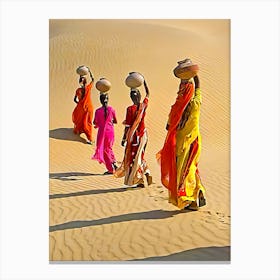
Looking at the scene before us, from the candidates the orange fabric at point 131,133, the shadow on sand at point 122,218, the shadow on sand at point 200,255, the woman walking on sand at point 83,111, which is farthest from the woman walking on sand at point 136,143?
the shadow on sand at point 200,255

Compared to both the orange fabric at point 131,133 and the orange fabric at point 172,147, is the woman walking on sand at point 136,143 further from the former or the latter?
the orange fabric at point 172,147

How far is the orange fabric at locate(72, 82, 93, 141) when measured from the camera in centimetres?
1011

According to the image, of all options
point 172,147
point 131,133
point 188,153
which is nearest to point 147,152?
point 131,133

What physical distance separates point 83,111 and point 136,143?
1.34m

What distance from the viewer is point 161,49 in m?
9.81

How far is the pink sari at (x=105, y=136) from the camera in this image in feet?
32.4

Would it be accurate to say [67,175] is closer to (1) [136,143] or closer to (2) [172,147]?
(1) [136,143]

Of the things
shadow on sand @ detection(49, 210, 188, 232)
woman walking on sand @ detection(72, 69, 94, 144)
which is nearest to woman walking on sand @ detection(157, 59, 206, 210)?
shadow on sand @ detection(49, 210, 188, 232)

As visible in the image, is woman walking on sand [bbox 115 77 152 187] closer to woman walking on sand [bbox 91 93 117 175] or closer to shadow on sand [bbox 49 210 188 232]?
shadow on sand [bbox 49 210 188 232]

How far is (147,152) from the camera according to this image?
9258 mm

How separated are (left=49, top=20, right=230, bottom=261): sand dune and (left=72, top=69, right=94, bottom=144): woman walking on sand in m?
0.10
